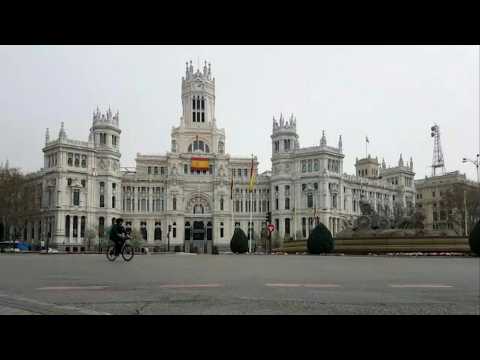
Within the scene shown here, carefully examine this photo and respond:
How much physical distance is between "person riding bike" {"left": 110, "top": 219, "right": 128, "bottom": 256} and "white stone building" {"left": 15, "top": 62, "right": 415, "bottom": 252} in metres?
77.4

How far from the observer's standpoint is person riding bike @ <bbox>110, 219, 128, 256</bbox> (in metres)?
23.4

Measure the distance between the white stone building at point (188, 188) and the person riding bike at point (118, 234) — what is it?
77365 mm

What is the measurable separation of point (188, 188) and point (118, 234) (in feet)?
284

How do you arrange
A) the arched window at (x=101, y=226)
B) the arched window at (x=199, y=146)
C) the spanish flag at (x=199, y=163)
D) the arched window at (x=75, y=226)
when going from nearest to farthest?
the arched window at (x=101, y=226) < the arched window at (x=75, y=226) < the spanish flag at (x=199, y=163) < the arched window at (x=199, y=146)

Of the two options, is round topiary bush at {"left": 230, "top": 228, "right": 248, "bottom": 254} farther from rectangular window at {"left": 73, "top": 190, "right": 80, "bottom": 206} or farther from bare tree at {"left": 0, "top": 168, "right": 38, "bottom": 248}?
rectangular window at {"left": 73, "top": 190, "right": 80, "bottom": 206}

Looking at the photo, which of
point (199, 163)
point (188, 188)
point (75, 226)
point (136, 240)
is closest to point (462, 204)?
point (199, 163)

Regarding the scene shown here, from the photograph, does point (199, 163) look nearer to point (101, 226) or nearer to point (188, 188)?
point (188, 188)

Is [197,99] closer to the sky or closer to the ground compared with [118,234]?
closer to the sky

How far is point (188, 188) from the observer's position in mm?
110312

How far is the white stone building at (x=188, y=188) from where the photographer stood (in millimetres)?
101812

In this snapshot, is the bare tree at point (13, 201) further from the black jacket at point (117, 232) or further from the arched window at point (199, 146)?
the black jacket at point (117, 232)

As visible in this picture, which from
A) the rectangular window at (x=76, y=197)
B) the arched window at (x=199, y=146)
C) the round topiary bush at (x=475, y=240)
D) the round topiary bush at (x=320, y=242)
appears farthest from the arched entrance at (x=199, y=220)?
the round topiary bush at (x=475, y=240)

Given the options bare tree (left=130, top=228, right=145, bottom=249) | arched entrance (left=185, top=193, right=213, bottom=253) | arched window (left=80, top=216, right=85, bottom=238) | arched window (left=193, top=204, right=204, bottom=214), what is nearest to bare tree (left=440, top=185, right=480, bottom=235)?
arched entrance (left=185, top=193, right=213, bottom=253)
